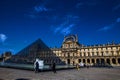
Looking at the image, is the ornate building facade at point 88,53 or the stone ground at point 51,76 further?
the ornate building facade at point 88,53

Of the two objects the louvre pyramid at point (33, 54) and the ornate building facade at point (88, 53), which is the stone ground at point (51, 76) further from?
the ornate building facade at point (88, 53)

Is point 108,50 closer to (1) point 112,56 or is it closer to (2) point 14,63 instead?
(1) point 112,56

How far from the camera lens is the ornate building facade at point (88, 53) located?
231 feet

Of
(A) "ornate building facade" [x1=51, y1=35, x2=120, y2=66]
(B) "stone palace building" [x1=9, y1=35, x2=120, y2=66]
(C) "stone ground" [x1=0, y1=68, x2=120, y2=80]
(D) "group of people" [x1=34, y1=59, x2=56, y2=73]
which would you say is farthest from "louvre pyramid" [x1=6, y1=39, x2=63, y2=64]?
(A) "ornate building facade" [x1=51, y1=35, x2=120, y2=66]

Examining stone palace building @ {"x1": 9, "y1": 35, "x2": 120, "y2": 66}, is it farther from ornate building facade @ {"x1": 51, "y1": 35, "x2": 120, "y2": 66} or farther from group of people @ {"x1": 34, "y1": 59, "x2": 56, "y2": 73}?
group of people @ {"x1": 34, "y1": 59, "x2": 56, "y2": 73}

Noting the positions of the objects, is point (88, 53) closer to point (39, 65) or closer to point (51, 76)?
point (39, 65)

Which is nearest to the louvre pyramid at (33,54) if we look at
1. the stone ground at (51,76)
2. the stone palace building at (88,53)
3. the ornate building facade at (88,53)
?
the stone ground at (51,76)

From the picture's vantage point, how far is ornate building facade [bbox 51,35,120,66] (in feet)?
231

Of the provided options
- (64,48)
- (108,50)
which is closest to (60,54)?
(64,48)

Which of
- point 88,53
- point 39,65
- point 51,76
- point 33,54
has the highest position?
point 88,53

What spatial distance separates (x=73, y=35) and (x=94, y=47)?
14.8m

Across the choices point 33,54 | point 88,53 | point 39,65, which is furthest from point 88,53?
point 39,65

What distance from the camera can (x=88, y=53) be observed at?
77750mm

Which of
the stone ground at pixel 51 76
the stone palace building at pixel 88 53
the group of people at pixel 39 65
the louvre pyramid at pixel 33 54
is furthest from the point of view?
the stone palace building at pixel 88 53
